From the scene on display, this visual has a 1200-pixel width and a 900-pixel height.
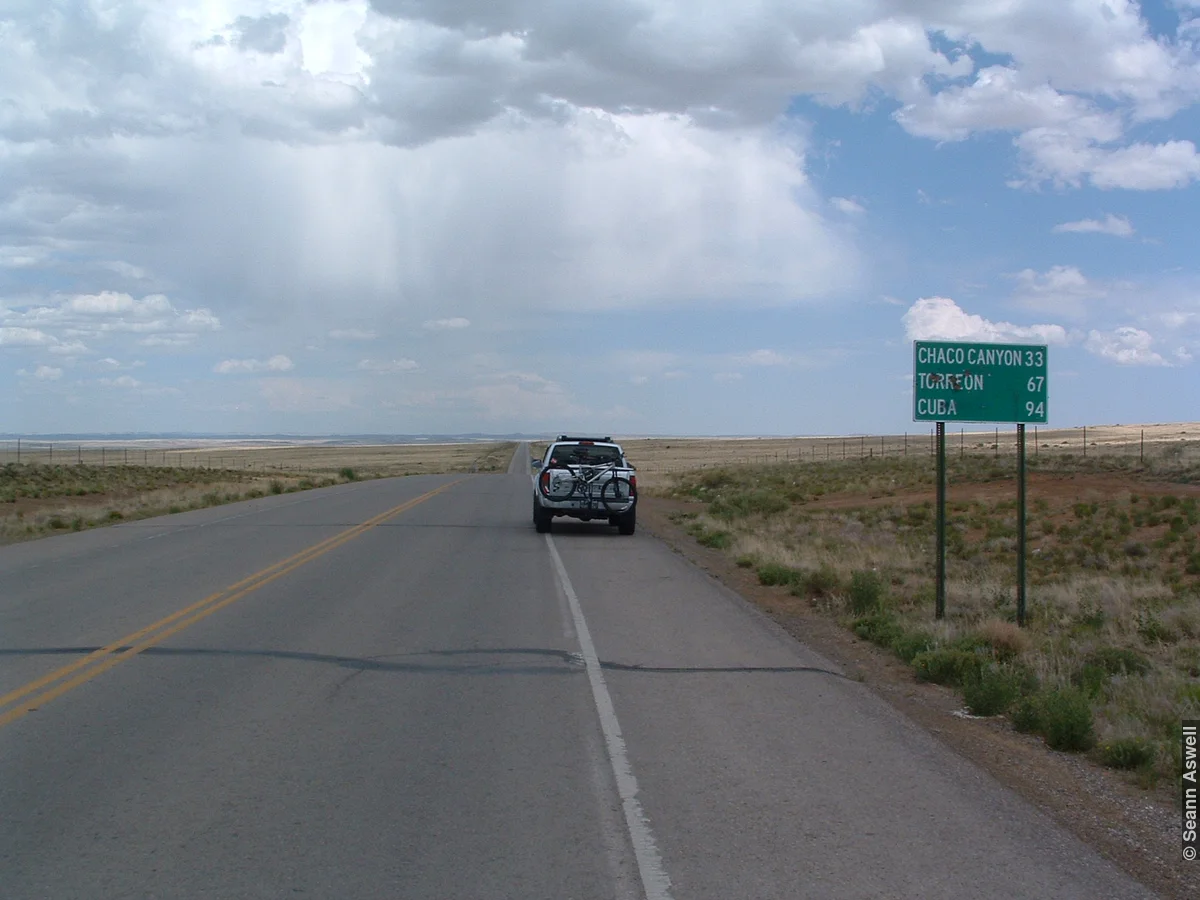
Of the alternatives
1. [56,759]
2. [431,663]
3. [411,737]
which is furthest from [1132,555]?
[56,759]

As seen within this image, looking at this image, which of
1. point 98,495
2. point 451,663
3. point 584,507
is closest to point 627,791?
point 451,663

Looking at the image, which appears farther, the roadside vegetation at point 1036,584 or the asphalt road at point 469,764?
the roadside vegetation at point 1036,584

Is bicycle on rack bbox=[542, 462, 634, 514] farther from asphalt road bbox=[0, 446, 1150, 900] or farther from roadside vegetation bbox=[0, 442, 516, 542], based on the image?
roadside vegetation bbox=[0, 442, 516, 542]

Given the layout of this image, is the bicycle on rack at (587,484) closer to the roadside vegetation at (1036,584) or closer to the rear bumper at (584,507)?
the rear bumper at (584,507)

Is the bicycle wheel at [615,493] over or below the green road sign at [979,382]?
below

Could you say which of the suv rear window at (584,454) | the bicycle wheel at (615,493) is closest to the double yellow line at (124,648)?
the bicycle wheel at (615,493)

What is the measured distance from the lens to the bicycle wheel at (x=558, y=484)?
2252 centimetres

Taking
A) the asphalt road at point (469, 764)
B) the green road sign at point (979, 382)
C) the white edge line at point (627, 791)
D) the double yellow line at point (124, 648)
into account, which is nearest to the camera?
the white edge line at point (627, 791)

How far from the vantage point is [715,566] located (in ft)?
62.0

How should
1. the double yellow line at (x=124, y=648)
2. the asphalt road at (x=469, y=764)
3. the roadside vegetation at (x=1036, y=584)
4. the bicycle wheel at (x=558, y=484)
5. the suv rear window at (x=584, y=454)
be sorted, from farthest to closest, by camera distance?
the suv rear window at (x=584, y=454) → the bicycle wheel at (x=558, y=484) → the roadside vegetation at (x=1036, y=584) → the double yellow line at (x=124, y=648) → the asphalt road at (x=469, y=764)

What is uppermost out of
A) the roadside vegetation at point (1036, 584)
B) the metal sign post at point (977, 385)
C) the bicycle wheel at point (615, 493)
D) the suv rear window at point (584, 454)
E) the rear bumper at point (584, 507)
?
the metal sign post at point (977, 385)

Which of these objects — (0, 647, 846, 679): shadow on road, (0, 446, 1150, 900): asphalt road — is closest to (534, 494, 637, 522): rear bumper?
(0, 446, 1150, 900): asphalt road

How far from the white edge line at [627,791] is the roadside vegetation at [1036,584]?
Result: 3.12m

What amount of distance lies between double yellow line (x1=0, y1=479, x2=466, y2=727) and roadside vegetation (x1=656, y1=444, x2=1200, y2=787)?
7336mm
